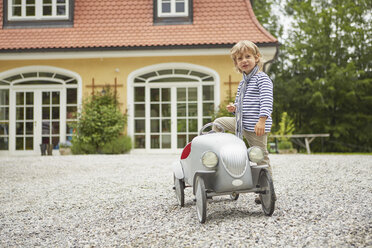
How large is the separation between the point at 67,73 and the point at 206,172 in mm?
8462

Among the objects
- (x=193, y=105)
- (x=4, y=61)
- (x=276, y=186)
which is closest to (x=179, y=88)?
(x=193, y=105)

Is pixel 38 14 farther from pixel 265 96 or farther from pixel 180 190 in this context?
pixel 265 96

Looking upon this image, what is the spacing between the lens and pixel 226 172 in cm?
252

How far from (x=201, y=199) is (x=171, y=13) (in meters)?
8.73

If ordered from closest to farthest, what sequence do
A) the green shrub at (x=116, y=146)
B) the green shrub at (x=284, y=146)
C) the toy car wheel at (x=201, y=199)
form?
the toy car wheel at (x=201, y=199) → the green shrub at (x=116, y=146) → the green shrub at (x=284, y=146)

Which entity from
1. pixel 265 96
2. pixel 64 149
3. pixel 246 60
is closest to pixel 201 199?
pixel 265 96

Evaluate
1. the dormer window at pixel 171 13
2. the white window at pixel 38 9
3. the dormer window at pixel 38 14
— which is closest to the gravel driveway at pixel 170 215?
the dormer window at pixel 171 13

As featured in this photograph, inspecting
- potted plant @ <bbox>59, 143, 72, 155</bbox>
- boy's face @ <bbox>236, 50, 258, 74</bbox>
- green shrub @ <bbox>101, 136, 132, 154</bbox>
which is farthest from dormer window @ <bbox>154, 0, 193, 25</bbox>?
boy's face @ <bbox>236, 50, 258, 74</bbox>

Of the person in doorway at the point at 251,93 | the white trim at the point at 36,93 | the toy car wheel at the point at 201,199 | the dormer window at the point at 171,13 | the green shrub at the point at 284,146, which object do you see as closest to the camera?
the toy car wheel at the point at 201,199

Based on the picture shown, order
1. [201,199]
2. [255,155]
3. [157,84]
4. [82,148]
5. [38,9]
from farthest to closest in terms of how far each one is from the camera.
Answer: [38,9] → [157,84] → [82,148] → [255,155] → [201,199]

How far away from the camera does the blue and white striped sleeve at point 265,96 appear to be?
2.71 meters

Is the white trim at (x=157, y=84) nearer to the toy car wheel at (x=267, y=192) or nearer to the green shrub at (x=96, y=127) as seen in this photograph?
the green shrub at (x=96, y=127)

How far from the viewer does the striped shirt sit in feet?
Answer: 9.22

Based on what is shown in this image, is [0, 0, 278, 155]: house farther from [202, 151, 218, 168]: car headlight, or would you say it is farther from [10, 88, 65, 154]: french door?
[202, 151, 218, 168]: car headlight
